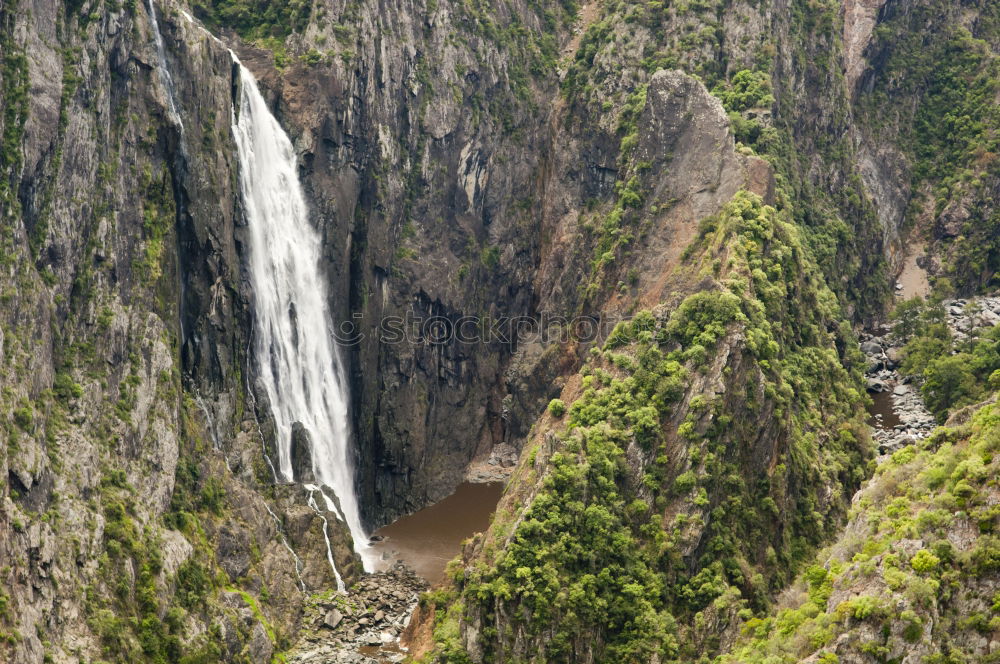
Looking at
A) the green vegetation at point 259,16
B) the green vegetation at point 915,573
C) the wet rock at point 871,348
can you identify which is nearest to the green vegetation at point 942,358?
the wet rock at point 871,348

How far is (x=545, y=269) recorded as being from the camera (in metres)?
108

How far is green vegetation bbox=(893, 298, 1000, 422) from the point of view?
105 meters

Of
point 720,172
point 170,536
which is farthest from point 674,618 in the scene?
point 720,172

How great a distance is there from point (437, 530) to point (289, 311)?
17.9m

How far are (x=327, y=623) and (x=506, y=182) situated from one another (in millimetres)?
43546

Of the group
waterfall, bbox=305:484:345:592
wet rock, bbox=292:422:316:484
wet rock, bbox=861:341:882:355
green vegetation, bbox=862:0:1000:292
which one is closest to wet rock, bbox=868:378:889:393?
wet rock, bbox=861:341:882:355

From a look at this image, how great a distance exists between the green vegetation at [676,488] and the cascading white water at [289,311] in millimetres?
16067

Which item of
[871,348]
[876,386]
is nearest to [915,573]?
[876,386]

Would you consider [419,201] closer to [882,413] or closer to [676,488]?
[676,488]

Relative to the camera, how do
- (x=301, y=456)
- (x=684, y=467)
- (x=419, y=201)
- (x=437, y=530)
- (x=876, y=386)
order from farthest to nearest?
(x=876, y=386)
(x=419, y=201)
(x=437, y=530)
(x=301, y=456)
(x=684, y=467)

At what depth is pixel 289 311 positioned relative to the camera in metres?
88.0

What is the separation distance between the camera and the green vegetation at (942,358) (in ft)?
346

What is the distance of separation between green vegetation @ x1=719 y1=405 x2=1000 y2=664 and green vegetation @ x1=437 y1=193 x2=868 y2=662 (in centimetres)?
1081

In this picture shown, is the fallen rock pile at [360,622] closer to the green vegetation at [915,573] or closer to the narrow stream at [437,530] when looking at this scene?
the narrow stream at [437,530]
